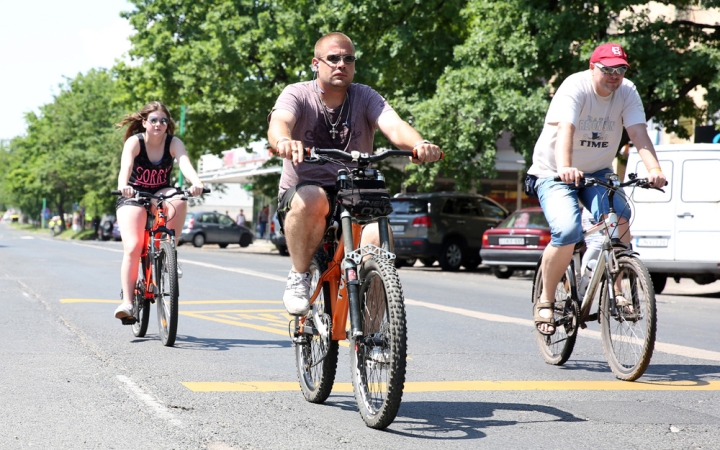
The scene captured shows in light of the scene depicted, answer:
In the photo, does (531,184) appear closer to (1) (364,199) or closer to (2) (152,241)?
(1) (364,199)

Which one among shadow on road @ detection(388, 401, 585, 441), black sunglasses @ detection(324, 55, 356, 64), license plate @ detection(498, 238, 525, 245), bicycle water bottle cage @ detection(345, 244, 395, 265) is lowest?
shadow on road @ detection(388, 401, 585, 441)

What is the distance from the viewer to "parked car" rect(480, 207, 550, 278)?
19516 millimetres

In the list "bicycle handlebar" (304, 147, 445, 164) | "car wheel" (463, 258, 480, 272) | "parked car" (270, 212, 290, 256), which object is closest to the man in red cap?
"bicycle handlebar" (304, 147, 445, 164)

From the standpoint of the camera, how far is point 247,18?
3066 centimetres

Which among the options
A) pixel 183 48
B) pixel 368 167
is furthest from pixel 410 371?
pixel 183 48

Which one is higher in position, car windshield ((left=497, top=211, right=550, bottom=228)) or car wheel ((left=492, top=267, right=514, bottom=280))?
car windshield ((left=497, top=211, right=550, bottom=228))

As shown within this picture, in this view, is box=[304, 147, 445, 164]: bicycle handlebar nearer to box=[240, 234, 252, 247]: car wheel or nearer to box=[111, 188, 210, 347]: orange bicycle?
box=[111, 188, 210, 347]: orange bicycle

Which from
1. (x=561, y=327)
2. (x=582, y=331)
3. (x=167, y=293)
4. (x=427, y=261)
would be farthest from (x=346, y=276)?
(x=427, y=261)

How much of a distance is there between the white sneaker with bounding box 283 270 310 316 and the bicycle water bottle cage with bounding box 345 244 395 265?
0.54 meters

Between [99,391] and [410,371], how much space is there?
1936 millimetres

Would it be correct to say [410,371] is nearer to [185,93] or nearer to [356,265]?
[356,265]

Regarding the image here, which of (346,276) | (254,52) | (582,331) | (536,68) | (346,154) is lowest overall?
(582,331)

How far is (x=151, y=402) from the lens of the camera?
205 inches

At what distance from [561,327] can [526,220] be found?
1336cm
